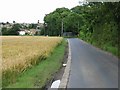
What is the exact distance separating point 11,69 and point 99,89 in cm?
348

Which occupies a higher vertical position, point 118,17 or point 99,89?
point 118,17

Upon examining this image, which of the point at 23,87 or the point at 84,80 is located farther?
the point at 84,80

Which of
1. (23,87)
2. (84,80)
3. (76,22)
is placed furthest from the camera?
(76,22)

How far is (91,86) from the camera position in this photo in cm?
1148

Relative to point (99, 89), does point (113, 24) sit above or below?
above

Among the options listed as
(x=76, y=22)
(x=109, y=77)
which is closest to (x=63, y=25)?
(x=76, y=22)

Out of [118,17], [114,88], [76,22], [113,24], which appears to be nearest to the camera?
[114,88]

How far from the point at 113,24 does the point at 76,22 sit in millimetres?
98183

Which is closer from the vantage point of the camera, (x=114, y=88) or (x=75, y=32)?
(x=114, y=88)

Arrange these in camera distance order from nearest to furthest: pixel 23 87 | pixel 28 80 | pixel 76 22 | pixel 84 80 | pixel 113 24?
pixel 23 87 → pixel 28 80 → pixel 84 80 → pixel 113 24 → pixel 76 22

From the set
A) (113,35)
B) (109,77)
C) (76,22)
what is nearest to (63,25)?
(76,22)

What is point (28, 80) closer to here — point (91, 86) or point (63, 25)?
point (91, 86)

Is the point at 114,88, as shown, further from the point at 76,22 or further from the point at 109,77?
the point at 76,22

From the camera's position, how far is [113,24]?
28891 millimetres
